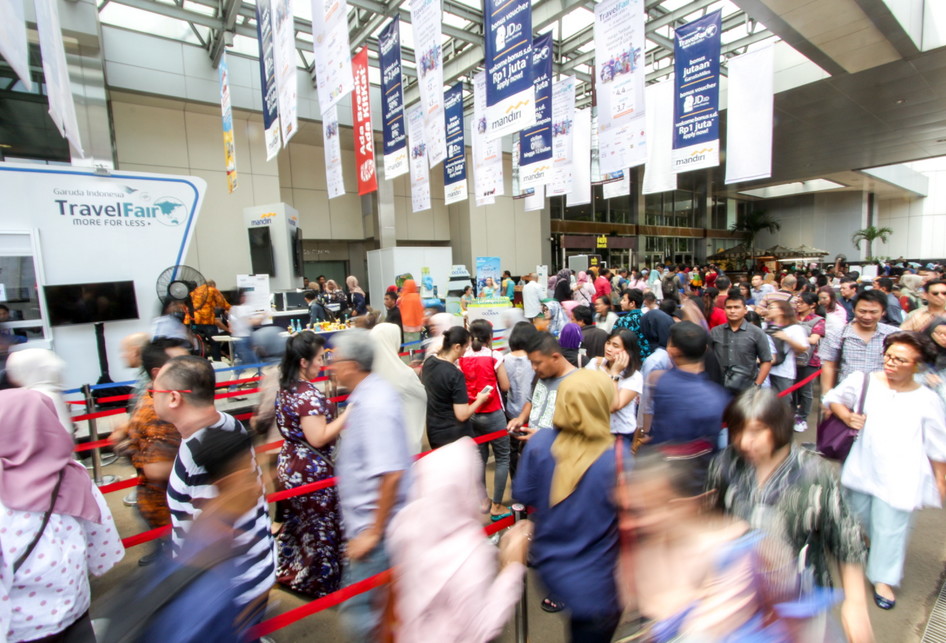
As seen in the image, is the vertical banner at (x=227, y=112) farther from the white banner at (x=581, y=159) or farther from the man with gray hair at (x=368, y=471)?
the man with gray hair at (x=368, y=471)

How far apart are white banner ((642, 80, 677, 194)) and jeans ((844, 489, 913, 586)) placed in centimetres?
686

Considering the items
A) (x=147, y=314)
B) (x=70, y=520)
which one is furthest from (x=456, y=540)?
(x=147, y=314)

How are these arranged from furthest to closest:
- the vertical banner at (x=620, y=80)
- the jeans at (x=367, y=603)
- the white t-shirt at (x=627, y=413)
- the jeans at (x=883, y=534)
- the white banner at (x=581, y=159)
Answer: the white banner at (x=581, y=159)
the vertical banner at (x=620, y=80)
the white t-shirt at (x=627, y=413)
the jeans at (x=883, y=534)
the jeans at (x=367, y=603)

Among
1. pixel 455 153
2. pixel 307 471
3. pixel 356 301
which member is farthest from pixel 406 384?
pixel 455 153

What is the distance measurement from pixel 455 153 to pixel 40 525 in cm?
1001

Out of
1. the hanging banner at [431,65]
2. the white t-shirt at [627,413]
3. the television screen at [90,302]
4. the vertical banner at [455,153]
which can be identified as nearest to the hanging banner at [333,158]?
the hanging banner at [431,65]

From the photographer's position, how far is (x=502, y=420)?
338cm

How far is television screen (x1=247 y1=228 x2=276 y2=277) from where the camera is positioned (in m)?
11.3

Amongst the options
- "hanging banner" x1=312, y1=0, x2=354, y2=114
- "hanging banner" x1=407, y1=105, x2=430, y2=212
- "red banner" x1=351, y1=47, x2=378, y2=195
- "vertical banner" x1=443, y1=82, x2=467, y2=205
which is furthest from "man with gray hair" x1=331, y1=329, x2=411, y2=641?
"hanging banner" x1=407, y1=105, x2=430, y2=212

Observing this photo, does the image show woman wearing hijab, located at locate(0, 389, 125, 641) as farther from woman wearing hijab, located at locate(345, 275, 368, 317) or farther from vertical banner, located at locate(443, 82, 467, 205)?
vertical banner, located at locate(443, 82, 467, 205)

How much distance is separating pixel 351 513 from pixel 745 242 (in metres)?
36.9

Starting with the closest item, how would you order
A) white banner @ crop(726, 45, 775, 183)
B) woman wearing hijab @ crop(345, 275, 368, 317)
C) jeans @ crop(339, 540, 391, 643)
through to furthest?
jeans @ crop(339, 540, 391, 643) < white banner @ crop(726, 45, 775, 183) < woman wearing hijab @ crop(345, 275, 368, 317)

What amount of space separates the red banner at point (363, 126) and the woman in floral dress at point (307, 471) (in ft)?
21.8

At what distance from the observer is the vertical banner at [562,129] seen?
9594 millimetres
